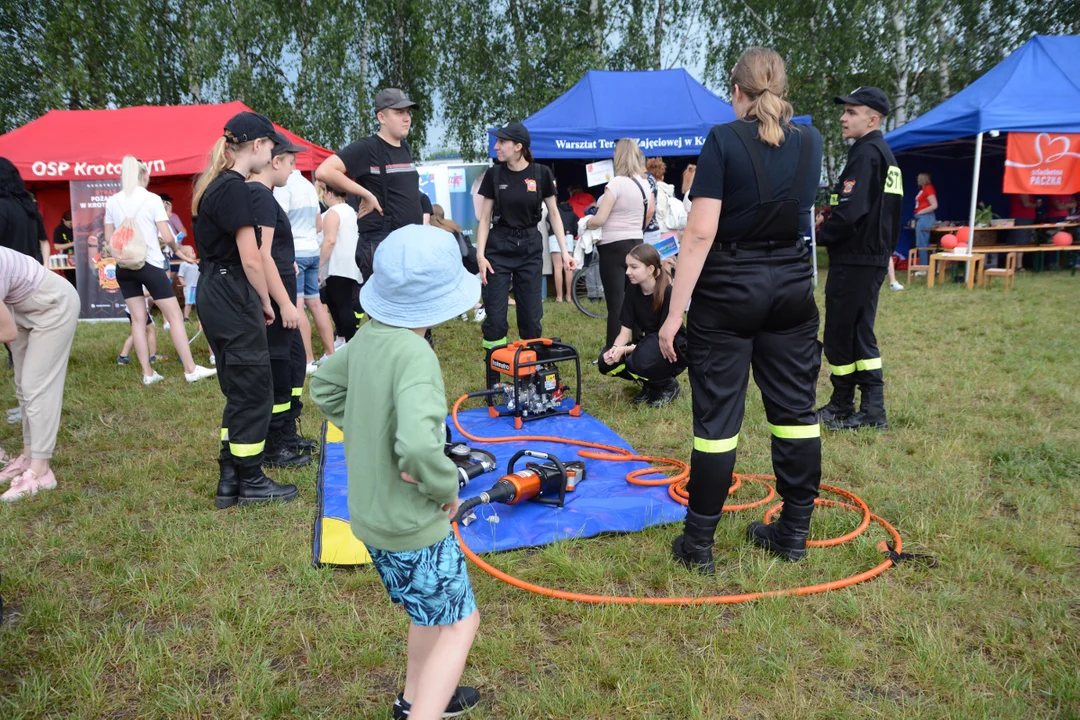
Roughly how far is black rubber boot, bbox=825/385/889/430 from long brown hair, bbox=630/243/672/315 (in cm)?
150

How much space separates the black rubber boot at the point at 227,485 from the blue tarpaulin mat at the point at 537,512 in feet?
1.53

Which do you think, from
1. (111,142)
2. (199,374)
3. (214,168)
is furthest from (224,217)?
(111,142)

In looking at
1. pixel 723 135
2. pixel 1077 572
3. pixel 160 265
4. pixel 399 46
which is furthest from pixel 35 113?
pixel 1077 572

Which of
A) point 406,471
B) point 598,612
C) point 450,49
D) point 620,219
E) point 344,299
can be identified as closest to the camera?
point 406,471

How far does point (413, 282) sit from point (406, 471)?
503mm

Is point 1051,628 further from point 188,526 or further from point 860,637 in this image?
point 188,526

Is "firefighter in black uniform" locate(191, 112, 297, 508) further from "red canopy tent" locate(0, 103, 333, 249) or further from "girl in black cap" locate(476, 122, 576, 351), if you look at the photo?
"red canopy tent" locate(0, 103, 333, 249)

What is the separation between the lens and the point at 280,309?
4262 millimetres

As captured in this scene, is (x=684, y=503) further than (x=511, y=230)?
No

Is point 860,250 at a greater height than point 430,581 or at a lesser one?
greater

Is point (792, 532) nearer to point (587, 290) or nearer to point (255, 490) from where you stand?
point (255, 490)

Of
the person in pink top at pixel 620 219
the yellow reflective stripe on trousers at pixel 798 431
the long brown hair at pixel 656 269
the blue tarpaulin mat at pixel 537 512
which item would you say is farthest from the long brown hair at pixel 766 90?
the person in pink top at pixel 620 219

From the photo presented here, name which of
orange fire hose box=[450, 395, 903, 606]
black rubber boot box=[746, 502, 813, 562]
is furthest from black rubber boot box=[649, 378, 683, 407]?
black rubber boot box=[746, 502, 813, 562]

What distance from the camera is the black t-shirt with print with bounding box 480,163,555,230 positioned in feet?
19.0
